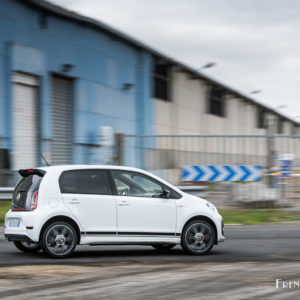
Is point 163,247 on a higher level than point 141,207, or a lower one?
lower

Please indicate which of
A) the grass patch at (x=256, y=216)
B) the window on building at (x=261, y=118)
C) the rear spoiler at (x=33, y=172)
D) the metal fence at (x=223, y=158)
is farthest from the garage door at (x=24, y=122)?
the window on building at (x=261, y=118)

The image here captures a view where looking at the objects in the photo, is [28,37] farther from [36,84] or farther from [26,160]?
[26,160]

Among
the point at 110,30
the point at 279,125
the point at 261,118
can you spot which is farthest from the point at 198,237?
the point at 279,125

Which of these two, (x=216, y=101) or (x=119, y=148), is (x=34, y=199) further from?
(x=216, y=101)

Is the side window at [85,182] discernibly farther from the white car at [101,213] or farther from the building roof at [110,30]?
the building roof at [110,30]

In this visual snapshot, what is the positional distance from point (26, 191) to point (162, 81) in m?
23.1

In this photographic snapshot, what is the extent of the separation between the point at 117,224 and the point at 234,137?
35.2ft

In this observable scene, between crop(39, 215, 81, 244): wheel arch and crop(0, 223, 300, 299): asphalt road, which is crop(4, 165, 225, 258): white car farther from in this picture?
crop(0, 223, 300, 299): asphalt road

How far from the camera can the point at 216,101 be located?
41.8 m

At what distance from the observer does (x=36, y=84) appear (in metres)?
22.5

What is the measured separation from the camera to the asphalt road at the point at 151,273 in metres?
6.96

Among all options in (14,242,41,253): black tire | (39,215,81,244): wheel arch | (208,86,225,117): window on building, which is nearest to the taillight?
(39,215,81,244): wheel arch

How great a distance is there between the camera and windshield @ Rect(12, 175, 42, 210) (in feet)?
32.7

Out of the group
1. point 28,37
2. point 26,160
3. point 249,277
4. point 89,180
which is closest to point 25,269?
point 89,180
